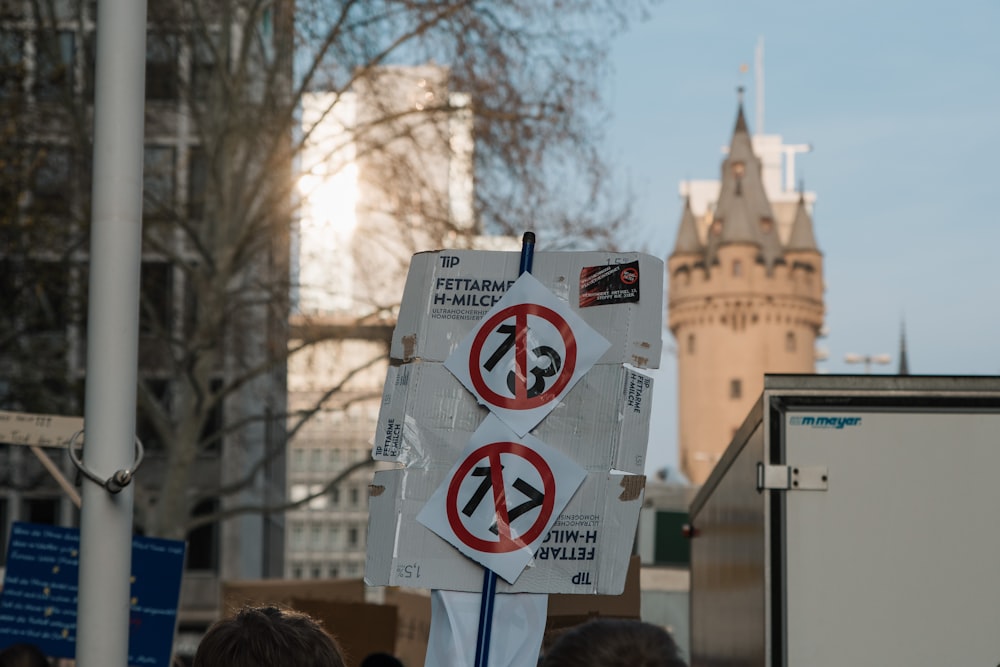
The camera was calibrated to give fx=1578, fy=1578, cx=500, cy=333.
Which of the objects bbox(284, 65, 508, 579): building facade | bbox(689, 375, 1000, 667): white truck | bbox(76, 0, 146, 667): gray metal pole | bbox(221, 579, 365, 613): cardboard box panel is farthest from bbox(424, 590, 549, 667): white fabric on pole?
bbox(284, 65, 508, 579): building facade

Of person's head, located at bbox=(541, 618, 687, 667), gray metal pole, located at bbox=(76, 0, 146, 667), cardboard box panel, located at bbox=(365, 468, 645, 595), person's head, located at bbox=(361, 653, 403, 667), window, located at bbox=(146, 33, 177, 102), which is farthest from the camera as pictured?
window, located at bbox=(146, 33, 177, 102)

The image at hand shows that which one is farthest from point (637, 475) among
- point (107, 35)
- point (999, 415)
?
point (107, 35)

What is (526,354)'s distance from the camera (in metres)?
4.65

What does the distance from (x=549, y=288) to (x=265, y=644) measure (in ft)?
6.27

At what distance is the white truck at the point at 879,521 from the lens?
4902 mm

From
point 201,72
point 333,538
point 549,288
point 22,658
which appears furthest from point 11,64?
point 333,538

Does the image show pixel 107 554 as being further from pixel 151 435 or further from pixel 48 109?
pixel 151 435

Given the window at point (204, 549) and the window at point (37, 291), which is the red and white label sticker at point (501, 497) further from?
the window at point (204, 549)

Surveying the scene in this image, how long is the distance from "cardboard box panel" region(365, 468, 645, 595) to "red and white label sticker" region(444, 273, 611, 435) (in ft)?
0.89

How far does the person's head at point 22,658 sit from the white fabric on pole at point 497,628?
66.1 inches

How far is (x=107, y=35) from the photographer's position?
3.97m

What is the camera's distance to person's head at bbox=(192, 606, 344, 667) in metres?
3.04

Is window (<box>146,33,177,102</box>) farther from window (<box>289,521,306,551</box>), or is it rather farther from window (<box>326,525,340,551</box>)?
window (<box>326,525,340,551</box>)

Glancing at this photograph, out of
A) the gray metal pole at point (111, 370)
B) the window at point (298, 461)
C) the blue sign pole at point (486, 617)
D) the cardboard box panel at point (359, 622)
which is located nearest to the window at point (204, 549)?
the cardboard box panel at point (359, 622)
